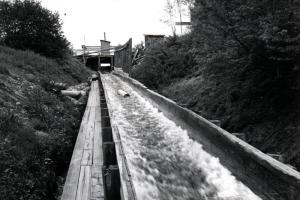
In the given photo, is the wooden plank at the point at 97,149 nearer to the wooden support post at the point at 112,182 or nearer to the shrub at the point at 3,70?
the wooden support post at the point at 112,182

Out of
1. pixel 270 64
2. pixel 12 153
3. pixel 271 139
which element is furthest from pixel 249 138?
pixel 12 153

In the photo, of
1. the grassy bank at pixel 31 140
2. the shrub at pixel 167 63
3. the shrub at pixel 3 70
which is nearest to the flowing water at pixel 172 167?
the grassy bank at pixel 31 140

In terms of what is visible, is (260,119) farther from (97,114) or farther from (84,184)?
(97,114)

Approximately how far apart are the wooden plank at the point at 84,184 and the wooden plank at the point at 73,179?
51 mm

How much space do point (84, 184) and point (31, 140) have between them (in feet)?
4.12

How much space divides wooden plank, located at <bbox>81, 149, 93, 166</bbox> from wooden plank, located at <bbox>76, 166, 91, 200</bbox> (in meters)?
0.16

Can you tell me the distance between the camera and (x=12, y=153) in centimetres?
441

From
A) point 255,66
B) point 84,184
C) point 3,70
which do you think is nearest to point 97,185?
point 84,184

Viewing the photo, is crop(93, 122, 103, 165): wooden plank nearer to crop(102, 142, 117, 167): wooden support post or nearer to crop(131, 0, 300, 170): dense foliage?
crop(102, 142, 117, 167): wooden support post

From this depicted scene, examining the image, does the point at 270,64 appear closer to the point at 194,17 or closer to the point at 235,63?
the point at 235,63

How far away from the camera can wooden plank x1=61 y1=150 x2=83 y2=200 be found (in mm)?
4061

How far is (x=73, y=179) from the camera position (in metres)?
4.50

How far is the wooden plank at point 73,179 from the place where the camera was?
406cm

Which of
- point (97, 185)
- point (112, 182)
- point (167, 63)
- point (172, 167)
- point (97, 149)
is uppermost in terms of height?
point (167, 63)
